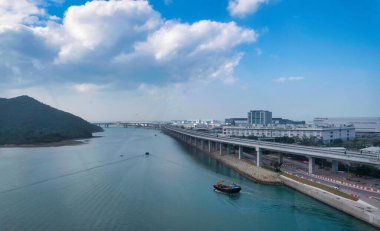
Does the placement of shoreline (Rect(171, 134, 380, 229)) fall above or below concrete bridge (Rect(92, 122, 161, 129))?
below

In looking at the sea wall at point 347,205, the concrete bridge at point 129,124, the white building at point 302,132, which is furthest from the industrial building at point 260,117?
the sea wall at point 347,205

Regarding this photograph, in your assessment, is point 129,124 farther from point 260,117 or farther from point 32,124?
point 32,124

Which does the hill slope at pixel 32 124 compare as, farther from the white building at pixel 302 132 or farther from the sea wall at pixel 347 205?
the sea wall at pixel 347 205

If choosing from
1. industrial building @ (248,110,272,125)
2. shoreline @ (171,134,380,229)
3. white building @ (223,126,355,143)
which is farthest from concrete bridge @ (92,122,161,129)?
shoreline @ (171,134,380,229)

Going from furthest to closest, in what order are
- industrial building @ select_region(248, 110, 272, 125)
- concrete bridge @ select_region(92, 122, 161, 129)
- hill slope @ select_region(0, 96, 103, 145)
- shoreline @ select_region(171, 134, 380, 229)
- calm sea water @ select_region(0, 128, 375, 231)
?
concrete bridge @ select_region(92, 122, 161, 129) < industrial building @ select_region(248, 110, 272, 125) < hill slope @ select_region(0, 96, 103, 145) < calm sea water @ select_region(0, 128, 375, 231) < shoreline @ select_region(171, 134, 380, 229)

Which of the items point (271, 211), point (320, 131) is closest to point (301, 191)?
point (271, 211)

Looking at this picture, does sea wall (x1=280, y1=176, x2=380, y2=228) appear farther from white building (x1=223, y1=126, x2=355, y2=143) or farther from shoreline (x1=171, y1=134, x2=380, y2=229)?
white building (x1=223, y1=126, x2=355, y2=143)

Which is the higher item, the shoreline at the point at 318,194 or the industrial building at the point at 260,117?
the industrial building at the point at 260,117
